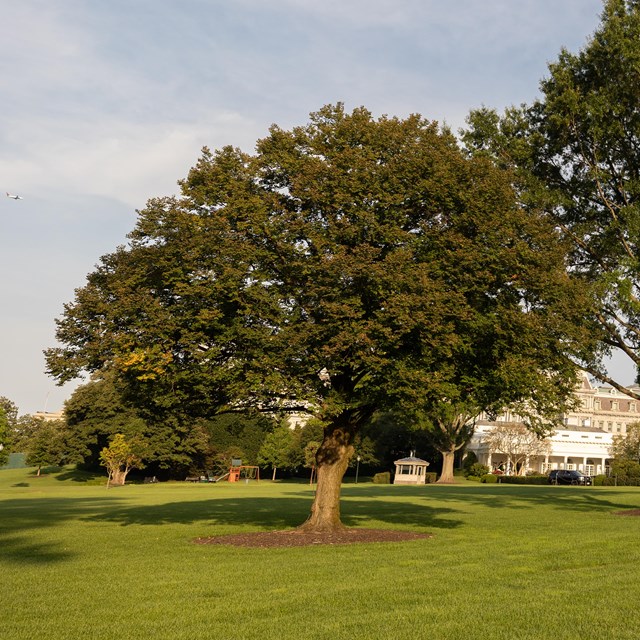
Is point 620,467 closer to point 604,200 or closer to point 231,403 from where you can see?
point 604,200

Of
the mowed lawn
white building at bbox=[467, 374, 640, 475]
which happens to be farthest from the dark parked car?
the mowed lawn

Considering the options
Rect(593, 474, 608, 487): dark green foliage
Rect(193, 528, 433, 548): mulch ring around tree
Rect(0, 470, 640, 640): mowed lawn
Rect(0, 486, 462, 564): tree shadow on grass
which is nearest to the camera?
Rect(0, 470, 640, 640): mowed lawn

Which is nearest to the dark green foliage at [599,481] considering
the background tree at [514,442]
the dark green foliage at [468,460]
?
the background tree at [514,442]

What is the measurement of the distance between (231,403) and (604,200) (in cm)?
1880

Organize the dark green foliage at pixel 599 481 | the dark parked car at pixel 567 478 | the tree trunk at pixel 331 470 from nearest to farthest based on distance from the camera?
1. the tree trunk at pixel 331 470
2. the dark green foliage at pixel 599 481
3. the dark parked car at pixel 567 478

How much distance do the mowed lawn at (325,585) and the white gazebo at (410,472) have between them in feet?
188

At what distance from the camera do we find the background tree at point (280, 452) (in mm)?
91250

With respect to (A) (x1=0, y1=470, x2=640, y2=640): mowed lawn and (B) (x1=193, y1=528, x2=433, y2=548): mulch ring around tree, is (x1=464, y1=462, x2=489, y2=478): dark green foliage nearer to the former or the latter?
(A) (x1=0, y1=470, x2=640, y2=640): mowed lawn

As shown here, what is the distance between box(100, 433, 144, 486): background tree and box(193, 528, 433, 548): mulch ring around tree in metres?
48.6

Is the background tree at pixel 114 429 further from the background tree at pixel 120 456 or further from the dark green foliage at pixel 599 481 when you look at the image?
the dark green foliage at pixel 599 481

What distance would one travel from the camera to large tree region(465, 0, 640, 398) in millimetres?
29984

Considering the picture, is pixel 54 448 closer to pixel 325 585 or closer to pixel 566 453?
pixel 566 453

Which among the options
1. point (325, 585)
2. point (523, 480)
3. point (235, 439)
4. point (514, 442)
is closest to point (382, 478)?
point (523, 480)

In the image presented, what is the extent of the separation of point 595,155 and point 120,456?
173 feet
